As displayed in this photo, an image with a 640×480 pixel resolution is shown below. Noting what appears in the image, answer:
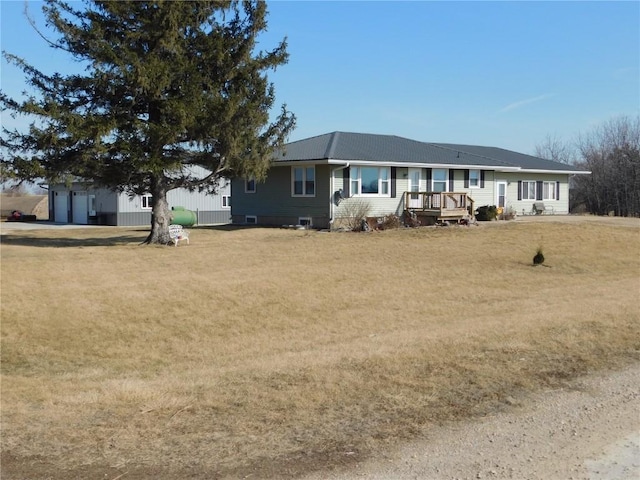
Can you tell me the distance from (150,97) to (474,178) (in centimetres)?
1827

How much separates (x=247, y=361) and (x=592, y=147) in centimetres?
5908

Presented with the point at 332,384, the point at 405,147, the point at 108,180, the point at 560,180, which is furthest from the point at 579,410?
the point at 560,180

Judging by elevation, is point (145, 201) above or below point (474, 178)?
below

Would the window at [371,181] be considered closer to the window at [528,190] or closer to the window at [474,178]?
the window at [474,178]

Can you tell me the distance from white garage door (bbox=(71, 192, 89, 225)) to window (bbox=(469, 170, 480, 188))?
24969 millimetres

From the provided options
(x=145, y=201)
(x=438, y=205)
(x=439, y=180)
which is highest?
(x=439, y=180)

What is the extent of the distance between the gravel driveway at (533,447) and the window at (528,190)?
108ft

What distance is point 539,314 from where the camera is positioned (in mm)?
11766

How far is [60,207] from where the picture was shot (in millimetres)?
44906

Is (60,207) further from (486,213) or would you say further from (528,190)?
(528,190)

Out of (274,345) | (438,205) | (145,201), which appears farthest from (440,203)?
(145,201)

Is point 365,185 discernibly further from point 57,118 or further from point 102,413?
point 102,413

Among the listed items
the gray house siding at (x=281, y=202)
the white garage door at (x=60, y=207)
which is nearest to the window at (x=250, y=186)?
the gray house siding at (x=281, y=202)

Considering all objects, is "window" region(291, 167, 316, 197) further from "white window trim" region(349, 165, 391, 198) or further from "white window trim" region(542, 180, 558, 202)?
"white window trim" region(542, 180, 558, 202)
